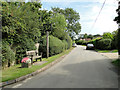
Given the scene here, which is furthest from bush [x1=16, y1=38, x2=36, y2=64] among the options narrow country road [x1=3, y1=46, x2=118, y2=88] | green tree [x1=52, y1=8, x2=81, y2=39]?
green tree [x1=52, y1=8, x2=81, y2=39]

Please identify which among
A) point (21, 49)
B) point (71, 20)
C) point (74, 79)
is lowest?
point (74, 79)

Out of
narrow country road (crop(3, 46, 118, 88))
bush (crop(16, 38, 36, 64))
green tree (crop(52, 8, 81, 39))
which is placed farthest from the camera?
green tree (crop(52, 8, 81, 39))

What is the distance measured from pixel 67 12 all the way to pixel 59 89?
51123 mm

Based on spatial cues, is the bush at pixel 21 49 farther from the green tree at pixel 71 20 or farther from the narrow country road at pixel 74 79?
the green tree at pixel 71 20

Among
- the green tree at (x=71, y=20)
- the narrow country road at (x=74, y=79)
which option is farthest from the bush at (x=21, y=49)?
the green tree at (x=71, y=20)

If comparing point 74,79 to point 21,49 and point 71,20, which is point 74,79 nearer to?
point 21,49

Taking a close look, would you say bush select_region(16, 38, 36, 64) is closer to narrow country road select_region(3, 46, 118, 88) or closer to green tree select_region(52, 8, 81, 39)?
narrow country road select_region(3, 46, 118, 88)

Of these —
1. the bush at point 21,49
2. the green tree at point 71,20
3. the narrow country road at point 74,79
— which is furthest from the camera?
the green tree at point 71,20

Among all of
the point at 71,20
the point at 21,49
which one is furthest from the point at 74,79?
the point at 71,20

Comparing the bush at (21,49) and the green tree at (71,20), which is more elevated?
the green tree at (71,20)

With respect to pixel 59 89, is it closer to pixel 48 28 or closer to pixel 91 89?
pixel 91 89

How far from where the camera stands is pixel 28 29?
1111 cm

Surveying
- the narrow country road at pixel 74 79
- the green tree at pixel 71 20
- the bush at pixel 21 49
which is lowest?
the narrow country road at pixel 74 79

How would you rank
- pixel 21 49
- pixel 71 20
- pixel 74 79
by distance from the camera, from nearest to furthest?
pixel 74 79 → pixel 21 49 → pixel 71 20
